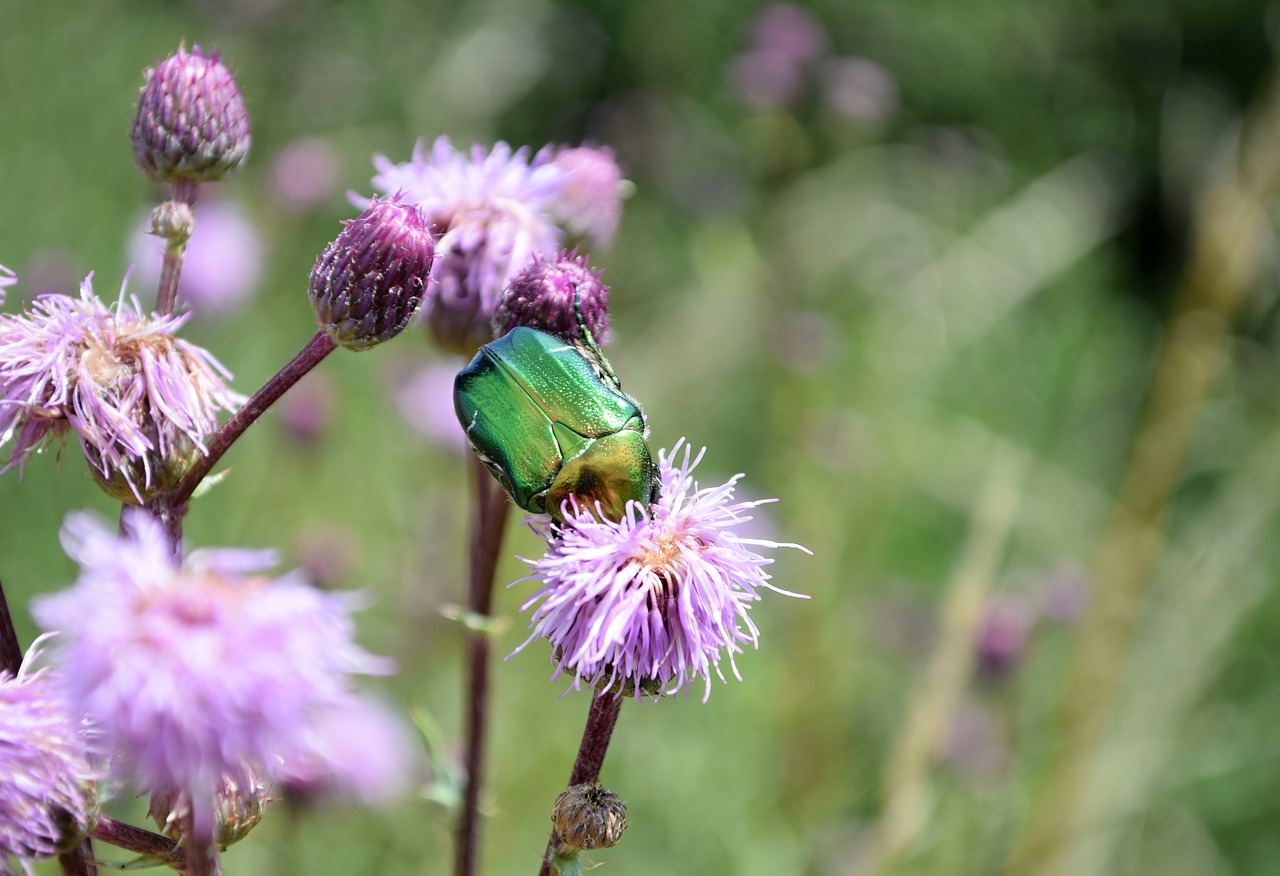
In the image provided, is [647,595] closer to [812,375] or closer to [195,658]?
[195,658]

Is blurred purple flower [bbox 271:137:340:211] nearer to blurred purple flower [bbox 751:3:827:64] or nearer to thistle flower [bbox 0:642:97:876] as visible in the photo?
blurred purple flower [bbox 751:3:827:64]

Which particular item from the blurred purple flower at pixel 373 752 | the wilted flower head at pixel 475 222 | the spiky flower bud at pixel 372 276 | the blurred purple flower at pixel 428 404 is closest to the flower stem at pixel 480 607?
the wilted flower head at pixel 475 222

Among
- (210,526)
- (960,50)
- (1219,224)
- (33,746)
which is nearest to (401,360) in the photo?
(210,526)

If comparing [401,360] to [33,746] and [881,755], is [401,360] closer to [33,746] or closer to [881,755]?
[881,755]

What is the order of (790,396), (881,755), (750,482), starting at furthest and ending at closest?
(750,482) → (790,396) → (881,755)

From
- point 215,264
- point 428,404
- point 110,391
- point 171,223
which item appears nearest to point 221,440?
point 110,391
